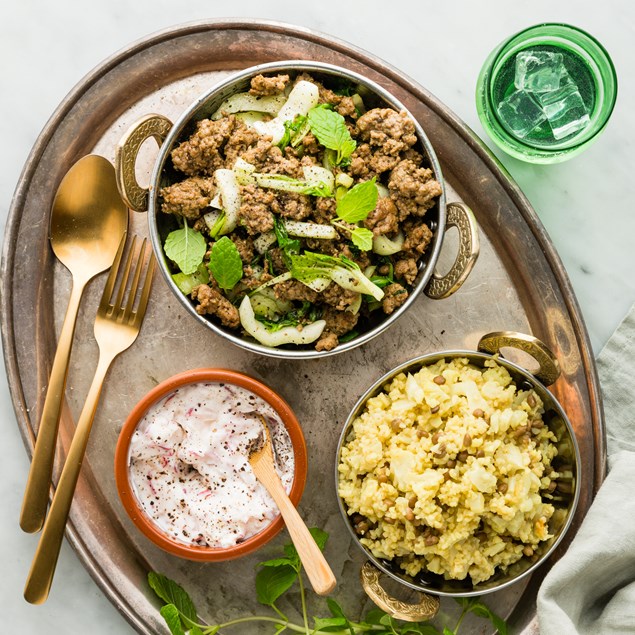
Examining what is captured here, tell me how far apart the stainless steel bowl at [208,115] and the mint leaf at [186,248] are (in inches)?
1.5

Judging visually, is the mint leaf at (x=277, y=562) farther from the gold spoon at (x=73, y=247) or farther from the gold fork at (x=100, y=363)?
the gold spoon at (x=73, y=247)

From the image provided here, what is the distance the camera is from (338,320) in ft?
7.44

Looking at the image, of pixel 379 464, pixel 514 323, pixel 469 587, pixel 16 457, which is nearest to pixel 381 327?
pixel 379 464

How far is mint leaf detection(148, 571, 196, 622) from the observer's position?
2410 mm

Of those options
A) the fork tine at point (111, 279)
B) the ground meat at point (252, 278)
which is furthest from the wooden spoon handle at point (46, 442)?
the ground meat at point (252, 278)

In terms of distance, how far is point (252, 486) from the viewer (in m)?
2.38

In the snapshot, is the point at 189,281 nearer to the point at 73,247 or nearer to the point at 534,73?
the point at 73,247

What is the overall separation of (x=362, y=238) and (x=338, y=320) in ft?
0.98

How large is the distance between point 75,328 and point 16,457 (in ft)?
1.92

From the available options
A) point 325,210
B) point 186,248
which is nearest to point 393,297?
point 325,210

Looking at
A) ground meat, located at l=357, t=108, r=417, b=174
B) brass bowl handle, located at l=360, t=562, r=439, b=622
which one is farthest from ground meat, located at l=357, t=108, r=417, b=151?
brass bowl handle, located at l=360, t=562, r=439, b=622

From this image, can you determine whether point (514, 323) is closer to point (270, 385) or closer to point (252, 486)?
point (270, 385)

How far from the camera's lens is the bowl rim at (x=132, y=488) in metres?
2.29

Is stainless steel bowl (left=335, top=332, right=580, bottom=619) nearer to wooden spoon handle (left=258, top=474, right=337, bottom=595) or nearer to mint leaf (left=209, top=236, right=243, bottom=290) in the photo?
wooden spoon handle (left=258, top=474, right=337, bottom=595)
